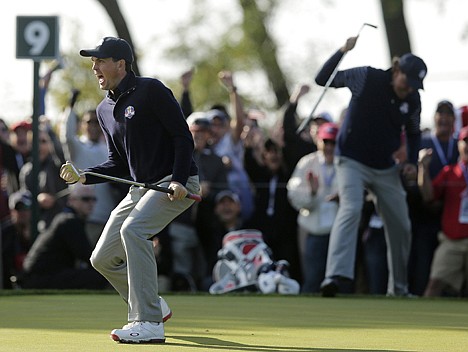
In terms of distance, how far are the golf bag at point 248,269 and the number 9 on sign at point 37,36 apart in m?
3.27

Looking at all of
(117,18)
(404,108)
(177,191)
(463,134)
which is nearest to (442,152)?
(463,134)

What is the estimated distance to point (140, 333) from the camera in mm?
8250

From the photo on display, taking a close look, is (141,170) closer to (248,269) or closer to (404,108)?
(404,108)

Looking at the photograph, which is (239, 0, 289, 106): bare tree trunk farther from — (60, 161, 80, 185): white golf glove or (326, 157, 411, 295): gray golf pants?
(60, 161, 80, 185): white golf glove

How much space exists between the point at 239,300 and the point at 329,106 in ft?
98.1

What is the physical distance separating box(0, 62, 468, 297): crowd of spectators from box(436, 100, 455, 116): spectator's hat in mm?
16

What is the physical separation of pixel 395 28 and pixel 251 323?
13692 mm

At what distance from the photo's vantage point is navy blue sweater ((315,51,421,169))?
1230 centimetres

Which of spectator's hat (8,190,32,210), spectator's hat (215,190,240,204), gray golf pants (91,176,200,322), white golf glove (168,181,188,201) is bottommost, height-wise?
spectator's hat (8,190,32,210)

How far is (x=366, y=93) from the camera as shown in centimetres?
1230

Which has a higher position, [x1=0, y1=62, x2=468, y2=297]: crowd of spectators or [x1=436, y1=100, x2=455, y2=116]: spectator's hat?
[x1=436, y1=100, x2=455, y2=116]: spectator's hat

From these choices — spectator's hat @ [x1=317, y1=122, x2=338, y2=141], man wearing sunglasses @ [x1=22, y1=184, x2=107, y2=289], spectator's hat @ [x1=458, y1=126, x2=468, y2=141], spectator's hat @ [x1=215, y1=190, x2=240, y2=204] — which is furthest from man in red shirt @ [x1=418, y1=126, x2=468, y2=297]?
man wearing sunglasses @ [x1=22, y1=184, x2=107, y2=289]

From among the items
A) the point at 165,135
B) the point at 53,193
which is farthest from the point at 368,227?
the point at 165,135

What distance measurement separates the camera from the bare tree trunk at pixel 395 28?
22234mm
